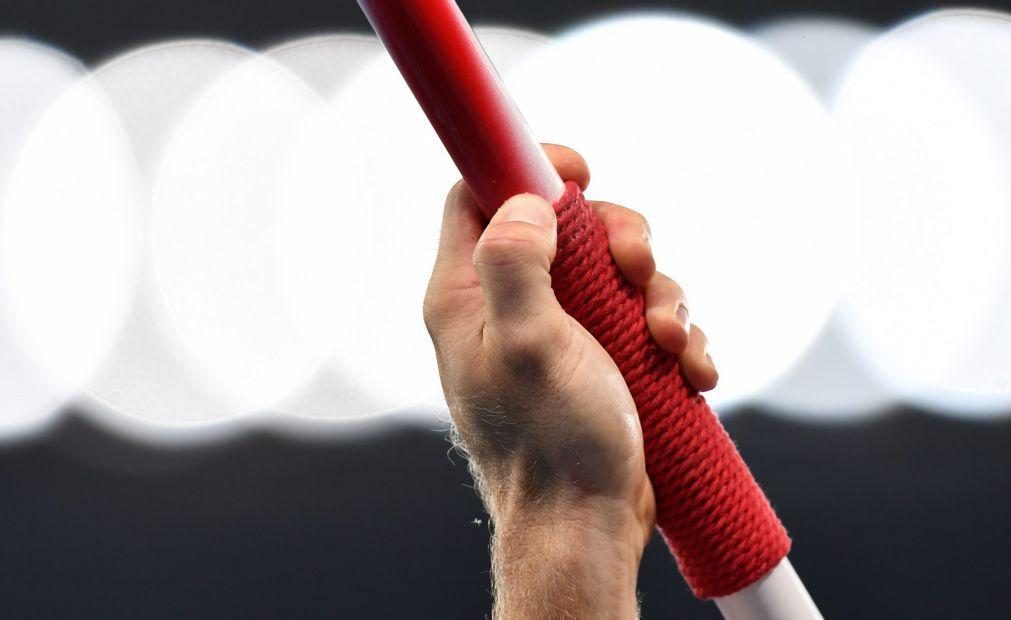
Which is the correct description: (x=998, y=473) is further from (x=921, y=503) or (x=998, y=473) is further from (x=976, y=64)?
(x=976, y=64)

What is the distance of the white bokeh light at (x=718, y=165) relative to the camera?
2.33ft

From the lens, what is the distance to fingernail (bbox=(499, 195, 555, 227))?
191 mm

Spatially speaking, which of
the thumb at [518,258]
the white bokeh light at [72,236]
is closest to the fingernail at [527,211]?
the thumb at [518,258]

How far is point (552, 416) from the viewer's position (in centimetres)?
22

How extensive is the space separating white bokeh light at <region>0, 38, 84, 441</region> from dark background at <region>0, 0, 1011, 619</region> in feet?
0.06

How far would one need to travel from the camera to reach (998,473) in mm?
716

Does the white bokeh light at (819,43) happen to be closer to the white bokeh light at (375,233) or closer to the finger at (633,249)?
the white bokeh light at (375,233)

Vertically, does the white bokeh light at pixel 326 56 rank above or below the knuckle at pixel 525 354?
above

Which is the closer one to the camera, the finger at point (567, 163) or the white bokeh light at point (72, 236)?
the finger at point (567, 163)

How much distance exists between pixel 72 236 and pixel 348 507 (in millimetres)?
319

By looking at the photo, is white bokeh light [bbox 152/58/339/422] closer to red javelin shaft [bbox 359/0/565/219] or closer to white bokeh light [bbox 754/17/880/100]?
white bokeh light [bbox 754/17/880/100]

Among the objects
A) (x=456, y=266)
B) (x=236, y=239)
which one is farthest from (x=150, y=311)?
(x=456, y=266)

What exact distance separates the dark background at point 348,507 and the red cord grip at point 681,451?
493 mm

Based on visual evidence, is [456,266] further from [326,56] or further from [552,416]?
[326,56]
